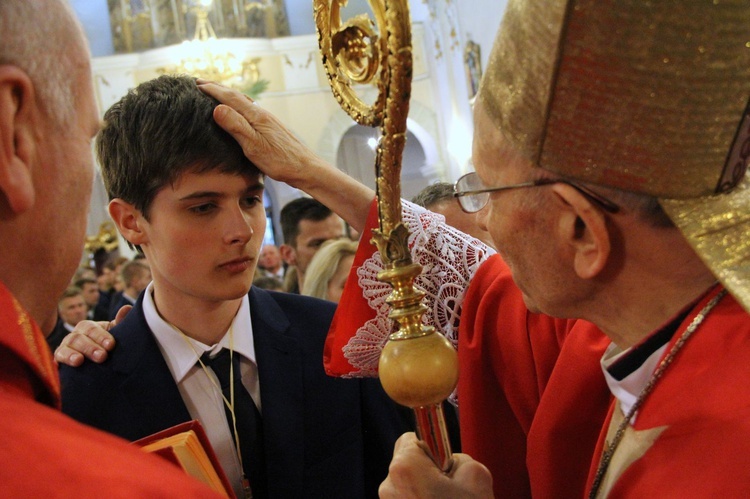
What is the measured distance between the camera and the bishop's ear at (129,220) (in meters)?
1.89

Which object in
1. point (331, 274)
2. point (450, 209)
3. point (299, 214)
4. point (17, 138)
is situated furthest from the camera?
point (299, 214)

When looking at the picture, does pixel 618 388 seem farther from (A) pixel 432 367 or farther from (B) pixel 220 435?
(B) pixel 220 435

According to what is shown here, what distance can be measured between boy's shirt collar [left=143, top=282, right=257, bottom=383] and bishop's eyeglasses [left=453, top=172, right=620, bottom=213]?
66 cm

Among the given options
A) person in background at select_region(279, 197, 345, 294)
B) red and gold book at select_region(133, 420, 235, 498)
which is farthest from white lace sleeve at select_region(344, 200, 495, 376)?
person in background at select_region(279, 197, 345, 294)

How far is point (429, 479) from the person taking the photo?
1255 mm

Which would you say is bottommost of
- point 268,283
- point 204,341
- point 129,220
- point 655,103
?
point 268,283

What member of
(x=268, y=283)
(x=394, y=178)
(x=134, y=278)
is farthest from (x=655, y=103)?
(x=134, y=278)

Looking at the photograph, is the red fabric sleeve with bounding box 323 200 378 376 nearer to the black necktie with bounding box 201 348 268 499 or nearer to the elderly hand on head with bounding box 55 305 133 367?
the black necktie with bounding box 201 348 268 499

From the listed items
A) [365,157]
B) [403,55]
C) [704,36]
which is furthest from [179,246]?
[365,157]

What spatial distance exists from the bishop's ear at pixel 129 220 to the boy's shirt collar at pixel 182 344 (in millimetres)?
173

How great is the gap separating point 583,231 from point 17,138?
2.78 feet

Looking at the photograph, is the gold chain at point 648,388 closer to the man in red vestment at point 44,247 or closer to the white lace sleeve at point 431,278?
the white lace sleeve at point 431,278

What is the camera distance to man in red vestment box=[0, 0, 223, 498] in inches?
31.0

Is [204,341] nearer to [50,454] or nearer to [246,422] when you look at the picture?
[246,422]
